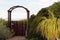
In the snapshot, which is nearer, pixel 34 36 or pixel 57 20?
pixel 57 20

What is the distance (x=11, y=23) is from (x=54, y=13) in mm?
9596

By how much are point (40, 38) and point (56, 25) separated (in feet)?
5.25

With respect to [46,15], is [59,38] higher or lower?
lower

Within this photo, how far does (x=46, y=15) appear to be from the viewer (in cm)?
1448

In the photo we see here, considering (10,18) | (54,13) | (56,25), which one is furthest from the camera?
(10,18)

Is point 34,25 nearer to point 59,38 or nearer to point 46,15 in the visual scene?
point 46,15

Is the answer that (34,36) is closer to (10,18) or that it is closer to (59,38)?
(59,38)

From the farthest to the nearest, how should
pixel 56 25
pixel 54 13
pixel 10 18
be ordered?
pixel 10 18
pixel 54 13
pixel 56 25

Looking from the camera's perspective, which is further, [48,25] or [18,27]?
[18,27]

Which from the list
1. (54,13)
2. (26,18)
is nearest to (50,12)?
(54,13)

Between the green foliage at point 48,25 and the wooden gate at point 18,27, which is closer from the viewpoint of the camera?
the green foliage at point 48,25

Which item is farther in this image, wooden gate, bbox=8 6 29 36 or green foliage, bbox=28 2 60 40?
wooden gate, bbox=8 6 29 36

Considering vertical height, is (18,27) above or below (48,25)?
below

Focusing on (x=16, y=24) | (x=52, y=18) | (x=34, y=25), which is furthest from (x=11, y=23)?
(x=52, y=18)
